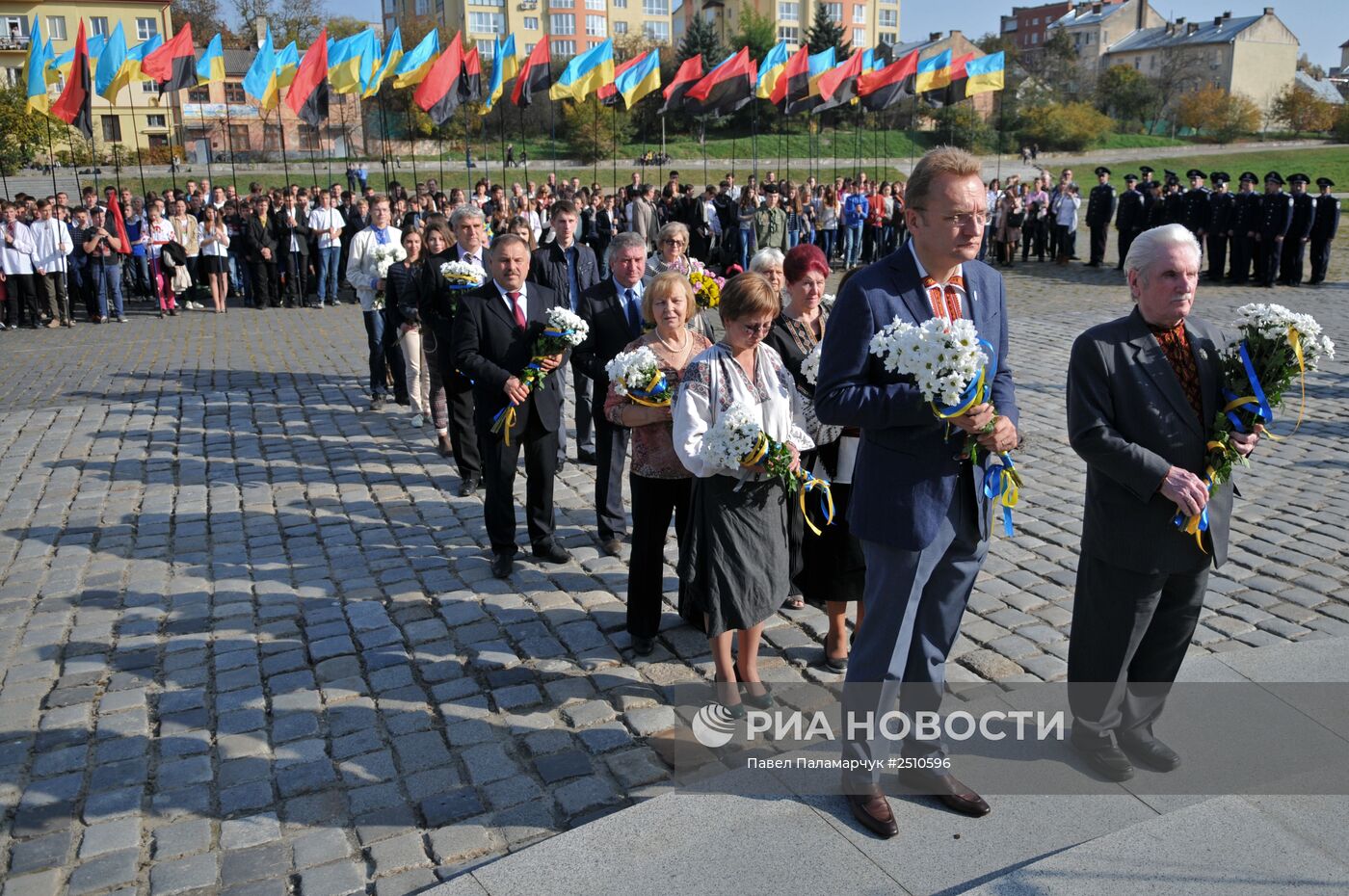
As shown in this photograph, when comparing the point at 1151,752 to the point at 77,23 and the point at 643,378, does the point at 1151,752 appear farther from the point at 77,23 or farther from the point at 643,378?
the point at 77,23

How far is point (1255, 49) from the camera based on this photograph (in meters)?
102

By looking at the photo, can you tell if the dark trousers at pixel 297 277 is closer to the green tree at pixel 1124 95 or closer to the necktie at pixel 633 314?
the necktie at pixel 633 314

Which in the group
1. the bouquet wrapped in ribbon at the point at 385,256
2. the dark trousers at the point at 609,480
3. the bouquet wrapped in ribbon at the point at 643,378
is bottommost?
the dark trousers at the point at 609,480

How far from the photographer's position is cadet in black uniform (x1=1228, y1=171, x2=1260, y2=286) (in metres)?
19.7

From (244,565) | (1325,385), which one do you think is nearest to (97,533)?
(244,565)

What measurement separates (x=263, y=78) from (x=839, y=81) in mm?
14074

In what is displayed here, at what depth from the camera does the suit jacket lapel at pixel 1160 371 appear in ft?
11.9

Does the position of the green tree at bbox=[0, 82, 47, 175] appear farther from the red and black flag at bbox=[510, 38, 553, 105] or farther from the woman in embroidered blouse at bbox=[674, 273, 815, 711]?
the woman in embroidered blouse at bbox=[674, 273, 815, 711]

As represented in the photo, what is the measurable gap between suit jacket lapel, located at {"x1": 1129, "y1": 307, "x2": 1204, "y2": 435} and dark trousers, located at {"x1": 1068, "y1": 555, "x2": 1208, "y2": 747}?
591 millimetres

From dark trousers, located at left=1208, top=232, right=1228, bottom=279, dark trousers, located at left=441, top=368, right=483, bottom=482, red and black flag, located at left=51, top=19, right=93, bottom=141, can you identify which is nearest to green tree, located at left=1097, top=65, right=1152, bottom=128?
dark trousers, located at left=1208, top=232, right=1228, bottom=279

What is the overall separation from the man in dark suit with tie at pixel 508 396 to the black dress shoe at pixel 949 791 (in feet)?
10.3

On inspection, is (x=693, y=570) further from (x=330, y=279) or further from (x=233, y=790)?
(x=330, y=279)

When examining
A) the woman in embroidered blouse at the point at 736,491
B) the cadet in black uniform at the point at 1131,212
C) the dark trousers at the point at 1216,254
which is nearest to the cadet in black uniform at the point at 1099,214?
the cadet in black uniform at the point at 1131,212

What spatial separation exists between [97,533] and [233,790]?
405cm
